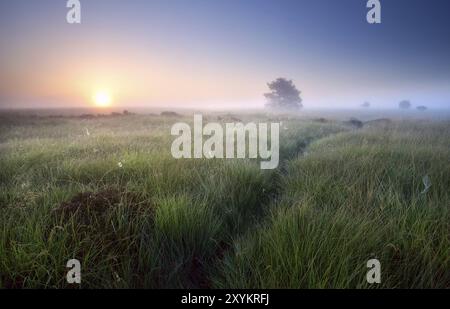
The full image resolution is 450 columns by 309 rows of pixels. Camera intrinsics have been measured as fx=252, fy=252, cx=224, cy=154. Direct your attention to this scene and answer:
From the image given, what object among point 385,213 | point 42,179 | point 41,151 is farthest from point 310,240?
point 41,151

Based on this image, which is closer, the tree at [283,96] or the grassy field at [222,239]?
the grassy field at [222,239]

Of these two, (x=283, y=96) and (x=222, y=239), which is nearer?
(x=222, y=239)

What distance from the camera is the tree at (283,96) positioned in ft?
90.9

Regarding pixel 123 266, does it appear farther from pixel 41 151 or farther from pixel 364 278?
pixel 41 151

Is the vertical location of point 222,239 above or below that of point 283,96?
below

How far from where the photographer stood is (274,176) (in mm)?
4203

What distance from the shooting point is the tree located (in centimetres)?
2770

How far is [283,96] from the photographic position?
2773 centimetres

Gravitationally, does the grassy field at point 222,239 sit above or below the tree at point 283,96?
below

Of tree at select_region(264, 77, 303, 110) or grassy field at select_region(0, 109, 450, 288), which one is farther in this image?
tree at select_region(264, 77, 303, 110)

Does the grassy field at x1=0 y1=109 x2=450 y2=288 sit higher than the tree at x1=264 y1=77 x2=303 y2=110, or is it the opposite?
the tree at x1=264 y1=77 x2=303 y2=110
